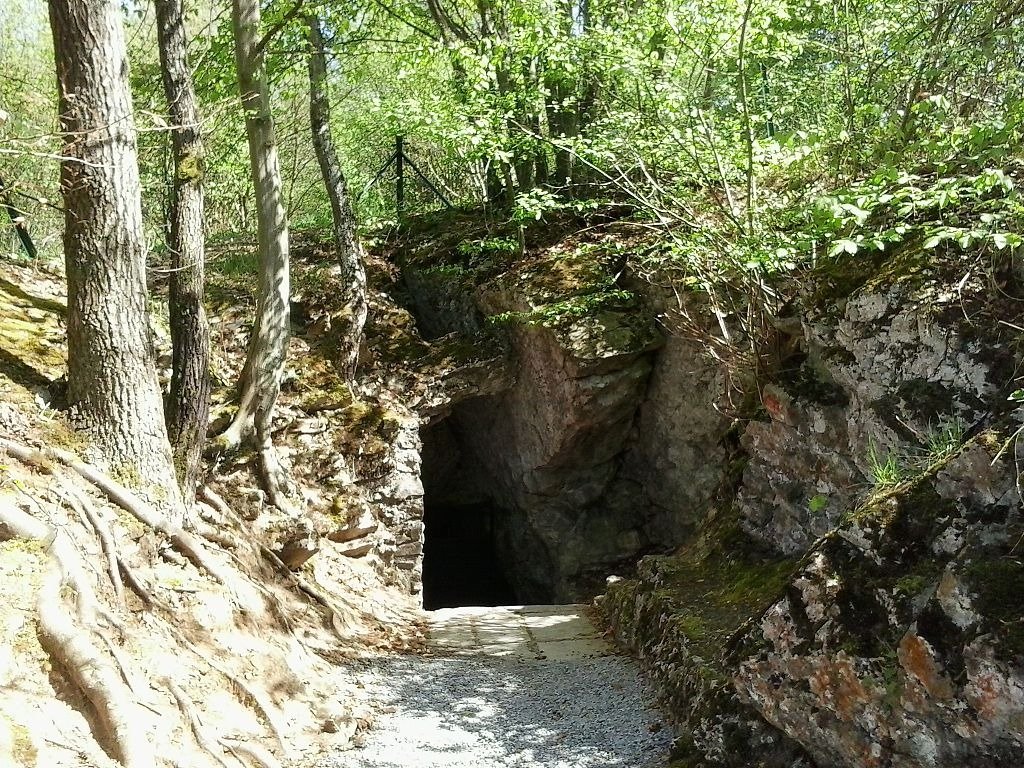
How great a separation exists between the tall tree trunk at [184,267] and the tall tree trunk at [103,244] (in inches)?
26.9

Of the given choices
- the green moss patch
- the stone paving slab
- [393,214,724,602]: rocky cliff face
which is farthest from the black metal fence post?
the green moss patch

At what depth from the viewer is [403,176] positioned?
1464 centimetres

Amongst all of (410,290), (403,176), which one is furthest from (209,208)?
(410,290)

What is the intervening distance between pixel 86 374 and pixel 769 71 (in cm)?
875

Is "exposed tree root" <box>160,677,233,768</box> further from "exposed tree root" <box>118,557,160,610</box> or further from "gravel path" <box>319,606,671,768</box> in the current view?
"gravel path" <box>319,606,671,768</box>

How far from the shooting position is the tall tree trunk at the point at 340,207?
9.36 meters

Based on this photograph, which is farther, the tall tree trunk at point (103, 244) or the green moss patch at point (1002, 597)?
the tall tree trunk at point (103, 244)

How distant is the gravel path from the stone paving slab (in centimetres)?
2

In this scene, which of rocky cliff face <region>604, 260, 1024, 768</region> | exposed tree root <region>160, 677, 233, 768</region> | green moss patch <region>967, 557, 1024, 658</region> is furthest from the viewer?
exposed tree root <region>160, 677, 233, 768</region>

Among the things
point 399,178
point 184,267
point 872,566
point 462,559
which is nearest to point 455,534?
point 462,559

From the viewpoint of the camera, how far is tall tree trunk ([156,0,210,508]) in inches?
255

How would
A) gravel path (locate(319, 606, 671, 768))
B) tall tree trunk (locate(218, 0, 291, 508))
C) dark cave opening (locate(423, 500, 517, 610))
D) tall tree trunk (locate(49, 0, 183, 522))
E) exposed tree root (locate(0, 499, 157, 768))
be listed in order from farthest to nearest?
dark cave opening (locate(423, 500, 517, 610)), tall tree trunk (locate(218, 0, 291, 508)), tall tree trunk (locate(49, 0, 183, 522)), gravel path (locate(319, 606, 671, 768)), exposed tree root (locate(0, 499, 157, 768))

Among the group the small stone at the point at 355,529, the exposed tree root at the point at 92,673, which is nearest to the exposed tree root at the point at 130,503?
the exposed tree root at the point at 92,673

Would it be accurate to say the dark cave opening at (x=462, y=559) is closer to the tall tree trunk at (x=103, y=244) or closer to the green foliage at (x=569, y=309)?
the green foliage at (x=569, y=309)
